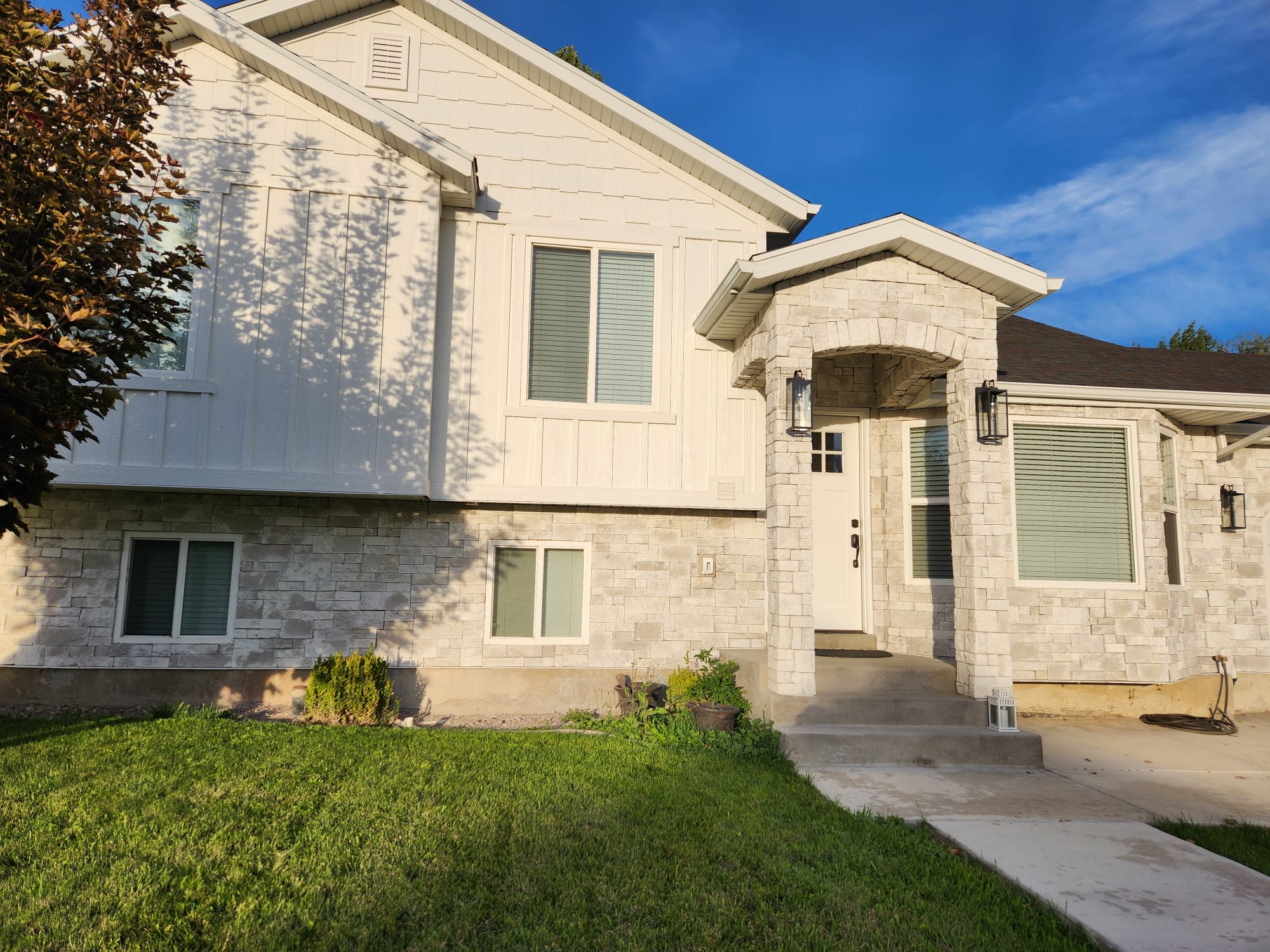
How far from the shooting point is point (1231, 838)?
4340mm

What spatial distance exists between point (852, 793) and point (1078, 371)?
19.8 ft

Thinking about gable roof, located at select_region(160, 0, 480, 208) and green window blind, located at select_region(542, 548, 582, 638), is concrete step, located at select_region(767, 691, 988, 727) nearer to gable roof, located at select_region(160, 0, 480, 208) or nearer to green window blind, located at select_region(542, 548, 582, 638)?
green window blind, located at select_region(542, 548, 582, 638)

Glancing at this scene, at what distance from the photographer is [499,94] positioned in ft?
26.8

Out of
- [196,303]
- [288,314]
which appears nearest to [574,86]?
[288,314]

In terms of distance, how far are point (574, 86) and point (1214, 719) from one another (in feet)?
30.9

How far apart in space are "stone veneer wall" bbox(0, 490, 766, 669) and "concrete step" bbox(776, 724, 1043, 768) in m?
1.98

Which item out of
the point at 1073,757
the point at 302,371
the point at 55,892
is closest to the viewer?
the point at 55,892

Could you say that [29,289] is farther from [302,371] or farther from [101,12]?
[302,371]

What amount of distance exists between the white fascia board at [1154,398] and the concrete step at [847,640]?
2.89m

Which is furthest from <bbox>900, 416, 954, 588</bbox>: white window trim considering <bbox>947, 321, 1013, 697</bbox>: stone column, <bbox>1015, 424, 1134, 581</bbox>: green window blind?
<bbox>947, 321, 1013, 697</bbox>: stone column

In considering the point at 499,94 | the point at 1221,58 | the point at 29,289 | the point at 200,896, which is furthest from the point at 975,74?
the point at 200,896

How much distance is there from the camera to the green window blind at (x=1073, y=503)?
Result: 26.0ft

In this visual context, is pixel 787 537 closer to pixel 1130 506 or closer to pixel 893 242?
pixel 893 242

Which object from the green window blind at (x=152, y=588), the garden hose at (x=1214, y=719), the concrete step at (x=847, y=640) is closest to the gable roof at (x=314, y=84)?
the green window blind at (x=152, y=588)
